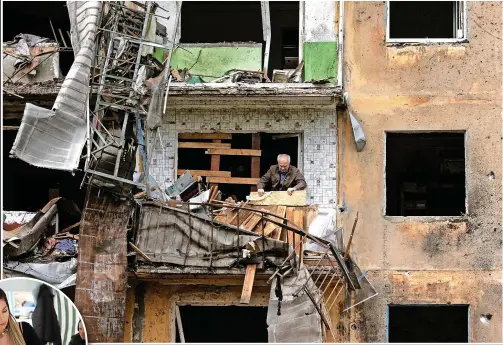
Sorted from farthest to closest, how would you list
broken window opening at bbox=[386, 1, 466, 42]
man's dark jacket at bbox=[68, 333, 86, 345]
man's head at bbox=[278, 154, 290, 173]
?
broken window opening at bbox=[386, 1, 466, 42] → man's head at bbox=[278, 154, 290, 173] → man's dark jacket at bbox=[68, 333, 86, 345]

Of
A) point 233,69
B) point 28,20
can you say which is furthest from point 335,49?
point 28,20

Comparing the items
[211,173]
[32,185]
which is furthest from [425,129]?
[32,185]

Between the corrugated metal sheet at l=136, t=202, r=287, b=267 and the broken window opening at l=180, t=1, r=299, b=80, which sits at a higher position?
the broken window opening at l=180, t=1, r=299, b=80

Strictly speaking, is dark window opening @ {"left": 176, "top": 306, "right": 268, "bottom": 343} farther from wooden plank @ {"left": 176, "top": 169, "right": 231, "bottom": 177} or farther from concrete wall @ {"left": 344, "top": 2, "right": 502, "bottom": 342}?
concrete wall @ {"left": 344, "top": 2, "right": 502, "bottom": 342}

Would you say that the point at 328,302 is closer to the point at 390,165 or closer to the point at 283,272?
the point at 283,272

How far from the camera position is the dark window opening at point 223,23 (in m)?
25.4

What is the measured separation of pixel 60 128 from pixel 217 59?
4.09 meters

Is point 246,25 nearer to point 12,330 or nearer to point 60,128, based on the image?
point 60,128

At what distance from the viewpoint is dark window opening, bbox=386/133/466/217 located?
83.0 feet

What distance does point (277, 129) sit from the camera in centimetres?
2212

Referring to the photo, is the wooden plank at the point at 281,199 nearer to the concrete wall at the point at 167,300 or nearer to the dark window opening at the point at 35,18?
the concrete wall at the point at 167,300

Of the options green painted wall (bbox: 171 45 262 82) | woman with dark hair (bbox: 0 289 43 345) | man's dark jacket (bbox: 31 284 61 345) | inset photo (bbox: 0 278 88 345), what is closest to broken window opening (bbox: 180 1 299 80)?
green painted wall (bbox: 171 45 262 82)

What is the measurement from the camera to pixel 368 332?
69.5 feet

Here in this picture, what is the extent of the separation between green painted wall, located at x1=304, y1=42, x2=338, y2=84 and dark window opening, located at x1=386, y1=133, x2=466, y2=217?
11.8 ft
